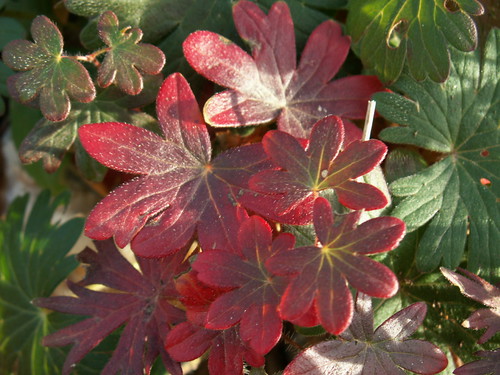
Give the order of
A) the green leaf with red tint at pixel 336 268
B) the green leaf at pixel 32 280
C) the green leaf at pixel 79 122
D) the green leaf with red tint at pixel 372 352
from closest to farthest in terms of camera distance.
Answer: the green leaf with red tint at pixel 336 268 → the green leaf with red tint at pixel 372 352 → the green leaf at pixel 79 122 → the green leaf at pixel 32 280

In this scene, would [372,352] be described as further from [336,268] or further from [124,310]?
[124,310]

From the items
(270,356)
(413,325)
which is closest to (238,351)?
(413,325)

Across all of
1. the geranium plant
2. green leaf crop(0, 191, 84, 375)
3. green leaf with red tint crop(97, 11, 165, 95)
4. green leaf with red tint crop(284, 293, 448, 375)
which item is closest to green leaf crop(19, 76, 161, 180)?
the geranium plant

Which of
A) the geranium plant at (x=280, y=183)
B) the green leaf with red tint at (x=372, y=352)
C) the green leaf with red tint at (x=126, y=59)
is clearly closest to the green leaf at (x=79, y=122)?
the geranium plant at (x=280, y=183)

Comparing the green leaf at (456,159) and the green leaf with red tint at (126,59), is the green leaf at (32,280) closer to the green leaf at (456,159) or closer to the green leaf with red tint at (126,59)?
the green leaf with red tint at (126,59)

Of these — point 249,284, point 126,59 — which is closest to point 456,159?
point 249,284
